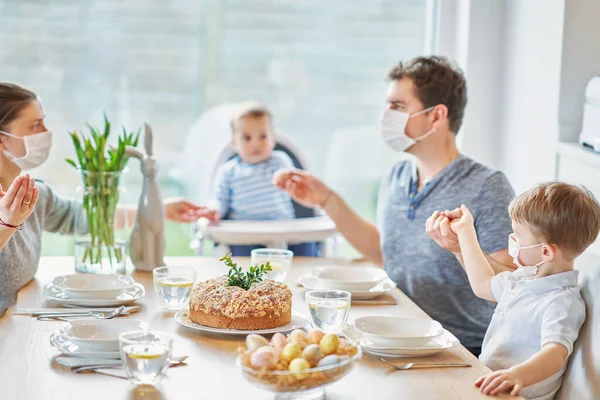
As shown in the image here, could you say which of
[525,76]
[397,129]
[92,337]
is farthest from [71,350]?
[525,76]

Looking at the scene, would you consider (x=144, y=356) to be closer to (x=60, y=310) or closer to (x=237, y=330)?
(x=237, y=330)

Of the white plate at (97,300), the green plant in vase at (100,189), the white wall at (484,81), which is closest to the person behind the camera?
the white plate at (97,300)

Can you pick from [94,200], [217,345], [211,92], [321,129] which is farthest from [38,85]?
[217,345]

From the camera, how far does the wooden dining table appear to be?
1459 millimetres

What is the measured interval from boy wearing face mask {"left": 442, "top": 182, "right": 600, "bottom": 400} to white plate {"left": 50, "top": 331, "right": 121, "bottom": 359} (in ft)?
2.64

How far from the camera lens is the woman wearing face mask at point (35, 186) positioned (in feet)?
7.22

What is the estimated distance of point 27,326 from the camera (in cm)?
186

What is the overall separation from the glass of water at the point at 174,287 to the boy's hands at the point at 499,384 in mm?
724

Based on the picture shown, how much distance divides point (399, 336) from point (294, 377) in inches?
16.7

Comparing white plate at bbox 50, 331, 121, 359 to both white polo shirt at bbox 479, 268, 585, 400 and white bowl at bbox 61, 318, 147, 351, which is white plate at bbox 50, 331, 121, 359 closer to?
white bowl at bbox 61, 318, 147, 351

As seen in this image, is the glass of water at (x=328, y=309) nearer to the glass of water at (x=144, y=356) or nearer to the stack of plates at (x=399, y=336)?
the stack of plates at (x=399, y=336)

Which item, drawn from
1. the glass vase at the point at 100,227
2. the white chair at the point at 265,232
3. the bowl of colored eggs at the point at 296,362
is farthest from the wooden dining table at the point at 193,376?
the white chair at the point at 265,232

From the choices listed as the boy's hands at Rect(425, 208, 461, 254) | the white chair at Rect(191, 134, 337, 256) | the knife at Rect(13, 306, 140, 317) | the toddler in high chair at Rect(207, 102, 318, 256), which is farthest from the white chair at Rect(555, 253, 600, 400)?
the toddler in high chair at Rect(207, 102, 318, 256)

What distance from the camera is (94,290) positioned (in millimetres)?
2041
